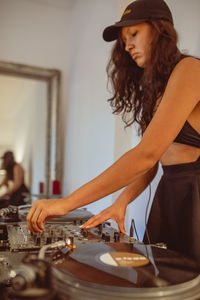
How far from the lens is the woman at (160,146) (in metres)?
0.83

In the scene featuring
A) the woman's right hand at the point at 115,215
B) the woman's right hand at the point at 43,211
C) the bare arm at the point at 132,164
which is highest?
the bare arm at the point at 132,164

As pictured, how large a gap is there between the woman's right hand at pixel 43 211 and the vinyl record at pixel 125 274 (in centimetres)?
14

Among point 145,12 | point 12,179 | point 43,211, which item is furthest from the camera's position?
point 12,179

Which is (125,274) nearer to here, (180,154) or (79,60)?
(180,154)

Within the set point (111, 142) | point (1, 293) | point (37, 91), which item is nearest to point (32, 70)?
point (37, 91)

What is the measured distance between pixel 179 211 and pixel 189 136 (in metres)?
0.26

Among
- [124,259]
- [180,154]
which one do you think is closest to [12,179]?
[180,154]

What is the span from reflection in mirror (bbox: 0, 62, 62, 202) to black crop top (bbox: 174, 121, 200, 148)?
2273 mm

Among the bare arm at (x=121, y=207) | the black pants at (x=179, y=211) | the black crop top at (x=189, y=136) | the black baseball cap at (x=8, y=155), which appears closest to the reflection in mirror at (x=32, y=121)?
the black baseball cap at (x=8, y=155)

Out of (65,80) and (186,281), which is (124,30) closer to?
(186,281)

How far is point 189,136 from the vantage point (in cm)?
102

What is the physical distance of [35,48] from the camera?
→ 3.43 meters

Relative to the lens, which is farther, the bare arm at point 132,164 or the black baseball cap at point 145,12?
the black baseball cap at point 145,12

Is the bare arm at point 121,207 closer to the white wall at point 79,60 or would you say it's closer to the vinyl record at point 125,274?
the vinyl record at point 125,274
